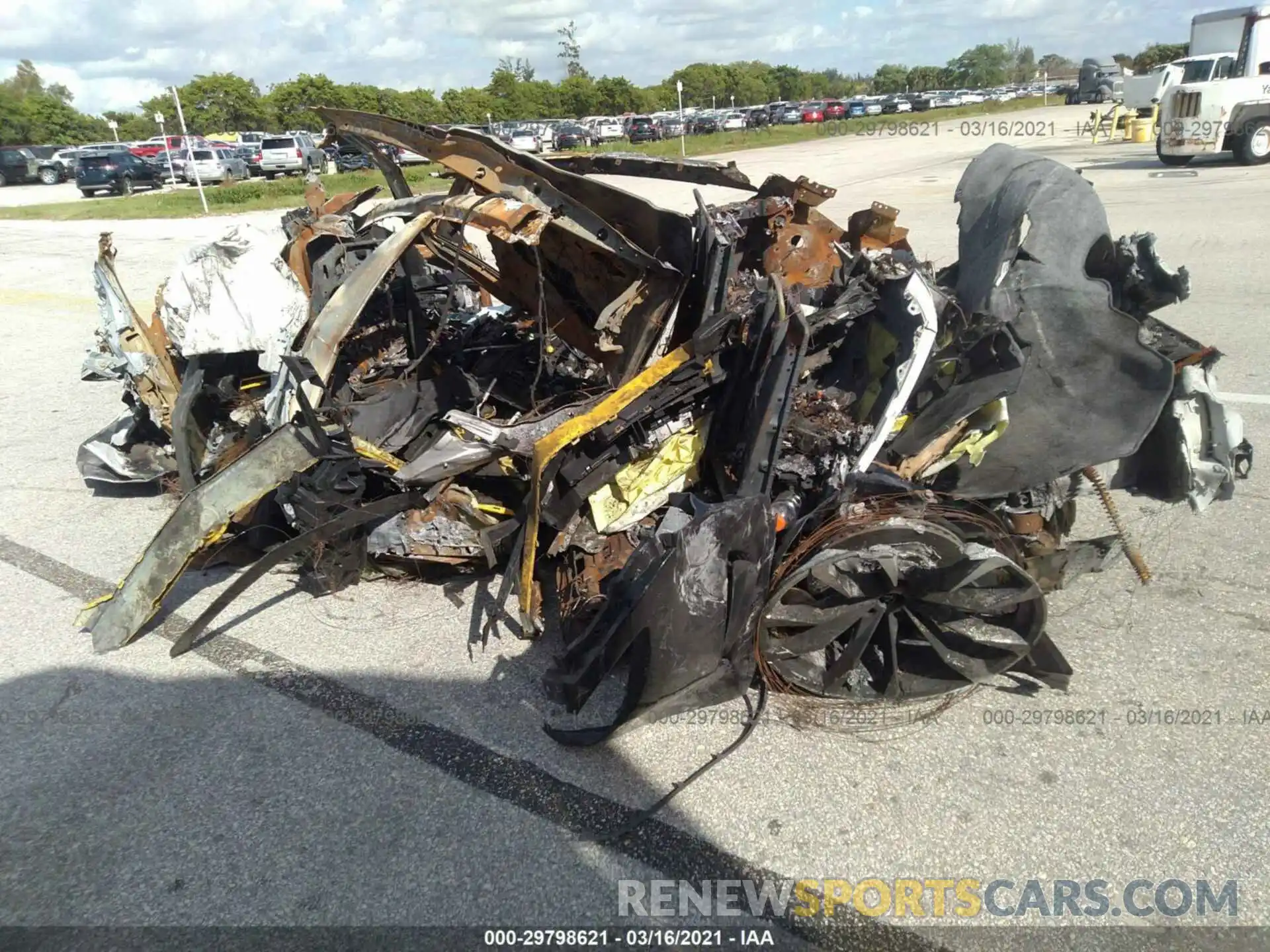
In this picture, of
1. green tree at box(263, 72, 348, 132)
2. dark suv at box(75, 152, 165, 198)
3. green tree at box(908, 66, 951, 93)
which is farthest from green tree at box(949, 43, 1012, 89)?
dark suv at box(75, 152, 165, 198)

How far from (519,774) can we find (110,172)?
35.1m

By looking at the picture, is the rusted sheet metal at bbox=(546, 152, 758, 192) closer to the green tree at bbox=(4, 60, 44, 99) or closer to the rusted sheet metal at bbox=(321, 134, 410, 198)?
the rusted sheet metal at bbox=(321, 134, 410, 198)

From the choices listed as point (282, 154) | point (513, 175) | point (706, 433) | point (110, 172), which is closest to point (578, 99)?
point (282, 154)

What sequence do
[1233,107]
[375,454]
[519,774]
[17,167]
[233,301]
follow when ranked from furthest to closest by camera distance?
[17,167], [1233,107], [233,301], [375,454], [519,774]

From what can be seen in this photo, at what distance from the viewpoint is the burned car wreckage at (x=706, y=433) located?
2.87 meters

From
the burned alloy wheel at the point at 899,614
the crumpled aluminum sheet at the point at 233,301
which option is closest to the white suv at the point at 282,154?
the crumpled aluminum sheet at the point at 233,301

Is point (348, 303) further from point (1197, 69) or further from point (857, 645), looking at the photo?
point (1197, 69)

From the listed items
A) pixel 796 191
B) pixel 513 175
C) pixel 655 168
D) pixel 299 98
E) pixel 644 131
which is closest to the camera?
pixel 513 175

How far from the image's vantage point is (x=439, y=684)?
337 cm

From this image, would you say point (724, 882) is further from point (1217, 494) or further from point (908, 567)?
point (1217, 494)

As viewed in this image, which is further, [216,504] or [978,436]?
[216,504]

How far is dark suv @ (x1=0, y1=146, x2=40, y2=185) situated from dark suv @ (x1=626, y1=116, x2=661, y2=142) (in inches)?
1101

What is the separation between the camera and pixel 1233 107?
17.3 m

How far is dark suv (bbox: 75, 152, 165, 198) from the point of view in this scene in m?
29.8
